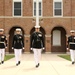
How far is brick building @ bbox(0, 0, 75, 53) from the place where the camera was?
1464 inches

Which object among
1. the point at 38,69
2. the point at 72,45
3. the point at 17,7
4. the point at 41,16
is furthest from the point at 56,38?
the point at 38,69

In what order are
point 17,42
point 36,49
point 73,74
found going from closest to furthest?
1. point 73,74
2. point 36,49
3. point 17,42

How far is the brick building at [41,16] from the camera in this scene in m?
37.2

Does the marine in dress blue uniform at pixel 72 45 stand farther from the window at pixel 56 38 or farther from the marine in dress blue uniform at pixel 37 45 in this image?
the window at pixel 56 38

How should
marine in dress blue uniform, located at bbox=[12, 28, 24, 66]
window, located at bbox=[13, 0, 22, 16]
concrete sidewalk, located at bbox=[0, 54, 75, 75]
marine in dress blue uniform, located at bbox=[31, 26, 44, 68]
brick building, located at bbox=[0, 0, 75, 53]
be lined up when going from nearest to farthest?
concrete sidewalk, located at bbox=[0, 54, 75, 75] < marine in dress blue uniform, located at bbox=[31, 26, 44, 68] < marine in dress blue uniform, located at bbox=[12, 28, 24, 66] < brick building, located at bbox=[0, 0, 75, 53] < window, located at bbox=[13, 0, 22, 16]

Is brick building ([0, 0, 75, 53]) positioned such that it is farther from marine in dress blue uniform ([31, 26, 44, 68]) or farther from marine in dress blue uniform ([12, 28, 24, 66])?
marine in dress blue uniform ([31, 26, 44, 68])

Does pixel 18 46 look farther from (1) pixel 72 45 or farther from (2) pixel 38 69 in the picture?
(1) pixel 72 45

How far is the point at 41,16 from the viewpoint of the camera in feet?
123

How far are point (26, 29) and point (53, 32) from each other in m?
3.87

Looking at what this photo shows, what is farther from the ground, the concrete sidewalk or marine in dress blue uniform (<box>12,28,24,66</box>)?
marine in dress blue uniform (<box>12,28,24,66</box>)

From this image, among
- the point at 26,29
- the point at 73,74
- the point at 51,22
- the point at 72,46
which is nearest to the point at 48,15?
the point at 51,22

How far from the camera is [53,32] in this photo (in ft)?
128

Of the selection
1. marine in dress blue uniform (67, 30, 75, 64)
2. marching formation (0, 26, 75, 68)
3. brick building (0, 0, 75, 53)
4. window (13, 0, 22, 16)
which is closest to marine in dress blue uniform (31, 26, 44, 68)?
marching formation (0, 26, 75, 68)

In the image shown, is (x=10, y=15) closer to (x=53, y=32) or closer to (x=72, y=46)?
(x=53, y=32)
